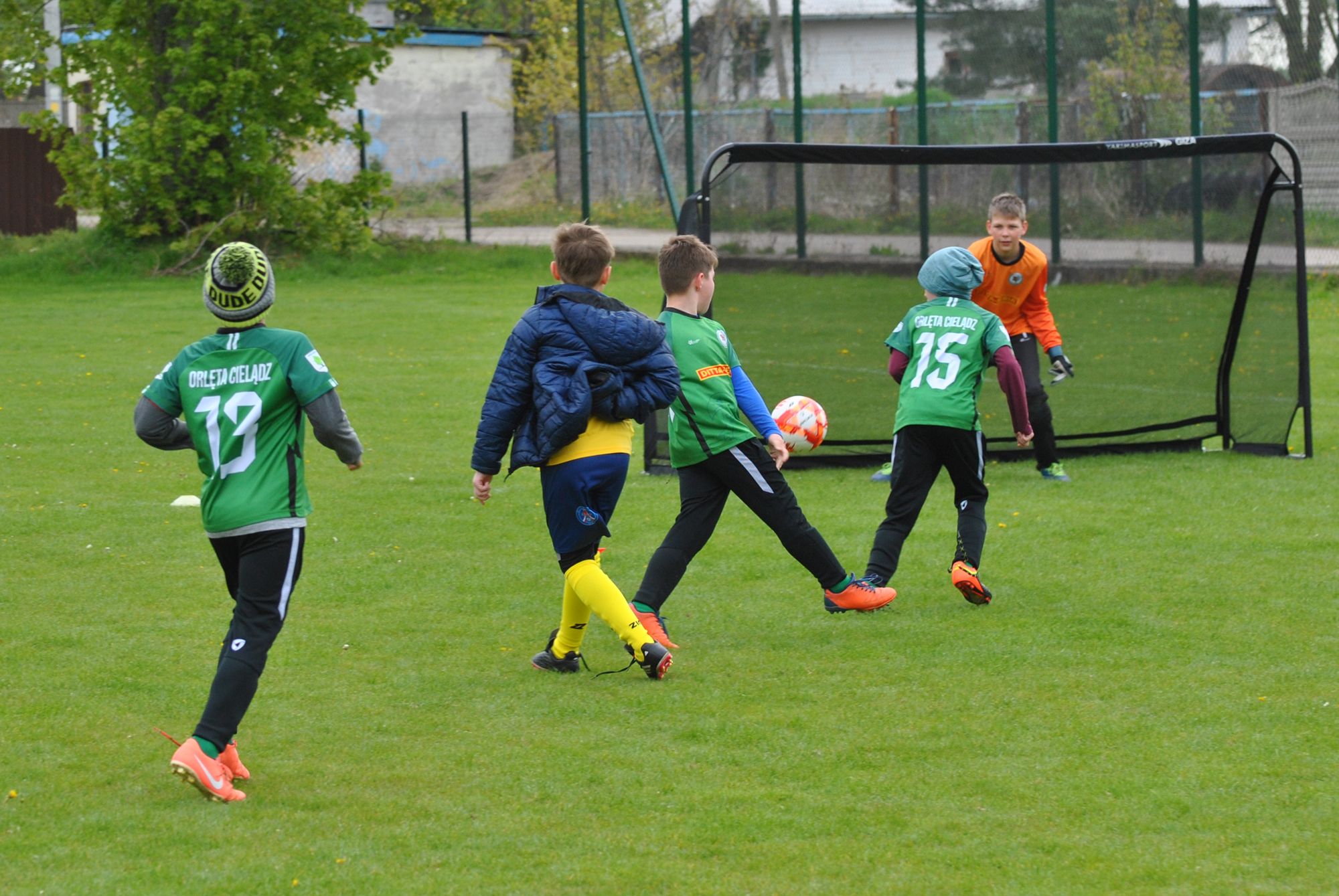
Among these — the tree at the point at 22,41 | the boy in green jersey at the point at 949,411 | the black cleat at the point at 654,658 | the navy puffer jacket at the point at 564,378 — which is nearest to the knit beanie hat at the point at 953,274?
the boy in green jersey at the point at 949,411

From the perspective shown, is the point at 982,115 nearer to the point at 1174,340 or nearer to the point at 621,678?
the point at 1174,340

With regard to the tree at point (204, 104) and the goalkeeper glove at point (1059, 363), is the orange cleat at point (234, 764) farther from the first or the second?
the tree at point (204, 104)

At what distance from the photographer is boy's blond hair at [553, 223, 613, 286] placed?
559 cm

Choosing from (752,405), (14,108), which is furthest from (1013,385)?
(14,108)

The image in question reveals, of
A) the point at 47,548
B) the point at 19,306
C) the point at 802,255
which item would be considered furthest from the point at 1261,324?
the point at 19,306

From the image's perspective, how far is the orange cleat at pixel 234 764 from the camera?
4648 mm

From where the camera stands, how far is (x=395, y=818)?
436cm

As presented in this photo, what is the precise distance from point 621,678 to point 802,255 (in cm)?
540

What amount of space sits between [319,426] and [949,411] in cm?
318

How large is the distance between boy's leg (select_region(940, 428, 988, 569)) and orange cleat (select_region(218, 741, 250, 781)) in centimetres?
340

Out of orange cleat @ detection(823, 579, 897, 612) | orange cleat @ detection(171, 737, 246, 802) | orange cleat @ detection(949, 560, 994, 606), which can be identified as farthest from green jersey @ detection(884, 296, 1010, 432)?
orange cleat @ detection(171, 737, 246, 802)

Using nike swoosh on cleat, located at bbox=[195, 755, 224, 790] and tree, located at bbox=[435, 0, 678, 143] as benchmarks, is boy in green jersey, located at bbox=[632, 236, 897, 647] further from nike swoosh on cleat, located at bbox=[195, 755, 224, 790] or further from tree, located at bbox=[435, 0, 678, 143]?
tree, located at bbox=[435, 0, 678, 143]

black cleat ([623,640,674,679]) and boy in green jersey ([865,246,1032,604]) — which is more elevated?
boy in green jersey ([865,246,1032,604])

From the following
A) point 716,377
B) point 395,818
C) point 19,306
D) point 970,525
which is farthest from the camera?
point 19,306
